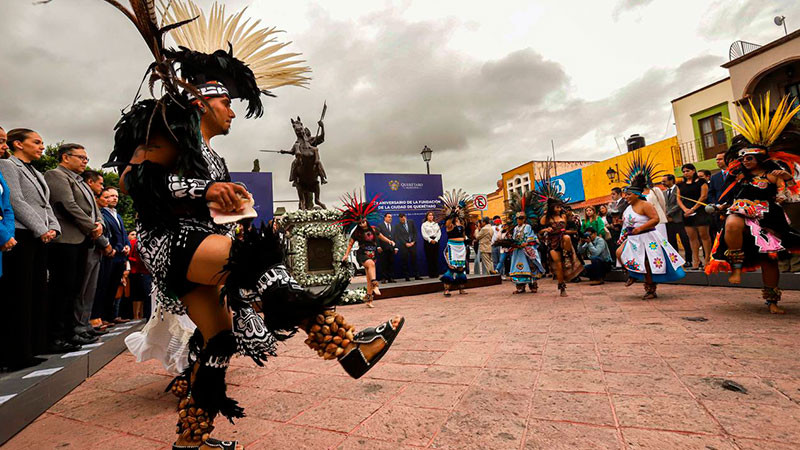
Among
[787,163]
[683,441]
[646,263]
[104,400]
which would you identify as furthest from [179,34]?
[646,263]

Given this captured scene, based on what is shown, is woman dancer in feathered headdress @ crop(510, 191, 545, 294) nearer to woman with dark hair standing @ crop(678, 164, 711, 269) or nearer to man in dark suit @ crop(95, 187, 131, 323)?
woman with dark hair standing @ crop(678, 164, 711, 269)

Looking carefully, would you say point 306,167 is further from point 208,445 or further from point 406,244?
point 208,445

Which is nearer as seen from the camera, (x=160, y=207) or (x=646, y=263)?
→ (x=160, y=207)

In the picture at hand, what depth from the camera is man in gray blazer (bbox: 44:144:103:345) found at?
3.54 m

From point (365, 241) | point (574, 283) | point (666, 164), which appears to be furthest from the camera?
point (666, 164)

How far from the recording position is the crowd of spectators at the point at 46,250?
2748mm

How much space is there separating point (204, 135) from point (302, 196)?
932 cm

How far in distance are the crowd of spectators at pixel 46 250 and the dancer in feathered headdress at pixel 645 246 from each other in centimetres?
699

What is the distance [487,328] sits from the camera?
420 cm

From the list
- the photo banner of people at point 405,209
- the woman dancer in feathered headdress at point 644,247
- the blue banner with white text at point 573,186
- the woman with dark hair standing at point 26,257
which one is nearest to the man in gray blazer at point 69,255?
the woman with dark hair standing at point 26,257

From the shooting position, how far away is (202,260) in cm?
142

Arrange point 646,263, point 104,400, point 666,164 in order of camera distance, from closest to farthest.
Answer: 1. point 104,400
2. point 646,263
3. point 666,164

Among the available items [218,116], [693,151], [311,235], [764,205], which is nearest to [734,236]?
[764,205]

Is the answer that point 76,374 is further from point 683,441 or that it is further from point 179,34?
point 683,441
